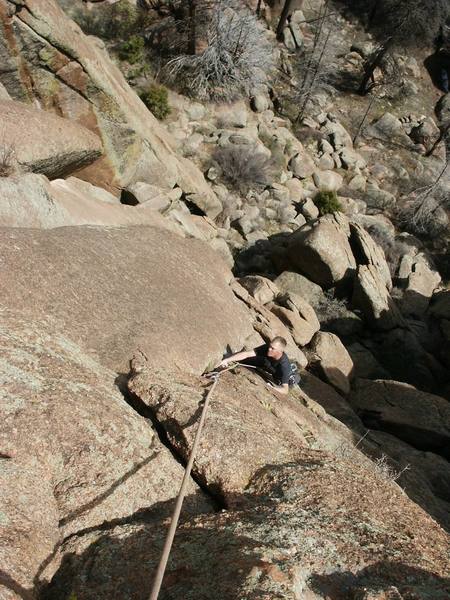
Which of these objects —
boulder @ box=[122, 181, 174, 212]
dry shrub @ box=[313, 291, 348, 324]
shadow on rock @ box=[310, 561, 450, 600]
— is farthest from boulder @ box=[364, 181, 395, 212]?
shadow on rock @ box=[310, 561, 450, 600]

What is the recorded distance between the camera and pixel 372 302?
1586 cm

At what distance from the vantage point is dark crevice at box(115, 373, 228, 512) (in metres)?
4.50

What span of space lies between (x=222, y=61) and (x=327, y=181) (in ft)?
26.2

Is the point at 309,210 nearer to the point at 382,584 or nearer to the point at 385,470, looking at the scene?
the point at 385,470

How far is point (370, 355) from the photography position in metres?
15.2

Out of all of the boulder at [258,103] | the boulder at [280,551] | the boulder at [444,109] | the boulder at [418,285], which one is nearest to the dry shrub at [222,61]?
the boulder at [258,103]

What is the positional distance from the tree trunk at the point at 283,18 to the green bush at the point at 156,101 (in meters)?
12.9

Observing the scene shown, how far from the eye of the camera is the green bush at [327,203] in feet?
69.1

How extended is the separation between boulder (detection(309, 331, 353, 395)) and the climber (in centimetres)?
441

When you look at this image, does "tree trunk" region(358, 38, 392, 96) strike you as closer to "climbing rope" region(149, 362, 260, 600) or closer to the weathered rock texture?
the weathered rock texture

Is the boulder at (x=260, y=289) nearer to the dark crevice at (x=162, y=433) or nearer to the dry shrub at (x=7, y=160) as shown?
the dry shrub at (x=7, y=160)

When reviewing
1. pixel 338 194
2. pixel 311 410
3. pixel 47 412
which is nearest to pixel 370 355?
pixel 311 410

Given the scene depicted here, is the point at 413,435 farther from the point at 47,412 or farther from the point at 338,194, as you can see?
the point at 338,194

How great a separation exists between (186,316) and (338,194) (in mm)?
17950
